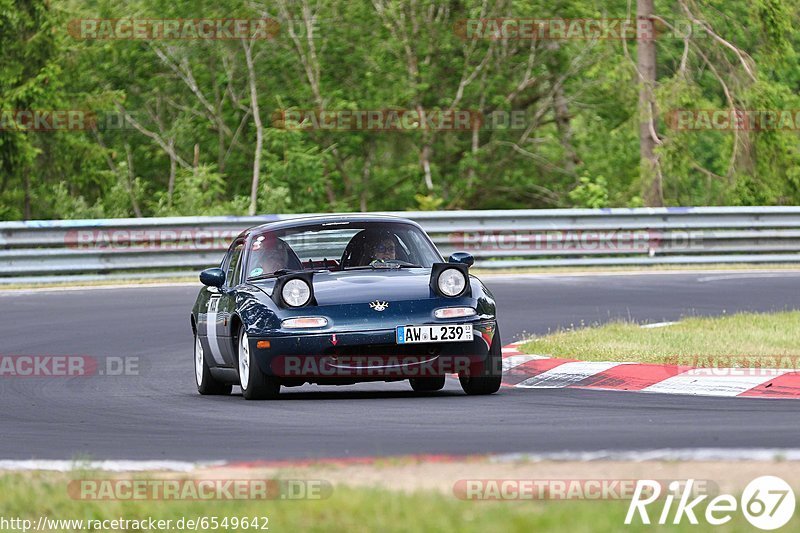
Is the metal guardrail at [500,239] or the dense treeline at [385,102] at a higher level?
the dense treeline at [385,102]

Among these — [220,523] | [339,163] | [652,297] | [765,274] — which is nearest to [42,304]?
[652,297]

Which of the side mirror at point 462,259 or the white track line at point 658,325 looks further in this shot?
the white track line at point 658,325

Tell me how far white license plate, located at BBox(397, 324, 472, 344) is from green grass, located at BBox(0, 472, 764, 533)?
3.67m

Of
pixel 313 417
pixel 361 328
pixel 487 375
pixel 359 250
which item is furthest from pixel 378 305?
pixel 359 250

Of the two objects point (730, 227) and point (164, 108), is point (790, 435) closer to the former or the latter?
point (730, 227)

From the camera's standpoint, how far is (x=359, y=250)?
11109 millimetres

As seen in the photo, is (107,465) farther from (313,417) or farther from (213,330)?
(213,330)

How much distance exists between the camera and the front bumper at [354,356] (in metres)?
9.78

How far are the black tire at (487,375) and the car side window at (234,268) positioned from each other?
195cm

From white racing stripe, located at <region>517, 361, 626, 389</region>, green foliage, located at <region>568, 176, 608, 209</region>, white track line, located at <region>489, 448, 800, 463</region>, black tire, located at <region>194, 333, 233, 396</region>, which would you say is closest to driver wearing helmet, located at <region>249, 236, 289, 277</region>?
black tire, located at <region>194, 333, 233, 396</region>

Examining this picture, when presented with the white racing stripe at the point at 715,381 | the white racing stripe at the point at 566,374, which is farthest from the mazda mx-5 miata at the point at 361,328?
the white racing stripe at the point at 715,381

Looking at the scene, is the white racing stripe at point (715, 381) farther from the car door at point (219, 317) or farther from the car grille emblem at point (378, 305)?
the car door at point (219, 317)

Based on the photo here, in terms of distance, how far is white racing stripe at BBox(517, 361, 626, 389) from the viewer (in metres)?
11.1

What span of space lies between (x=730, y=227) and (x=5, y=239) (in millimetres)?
11503
